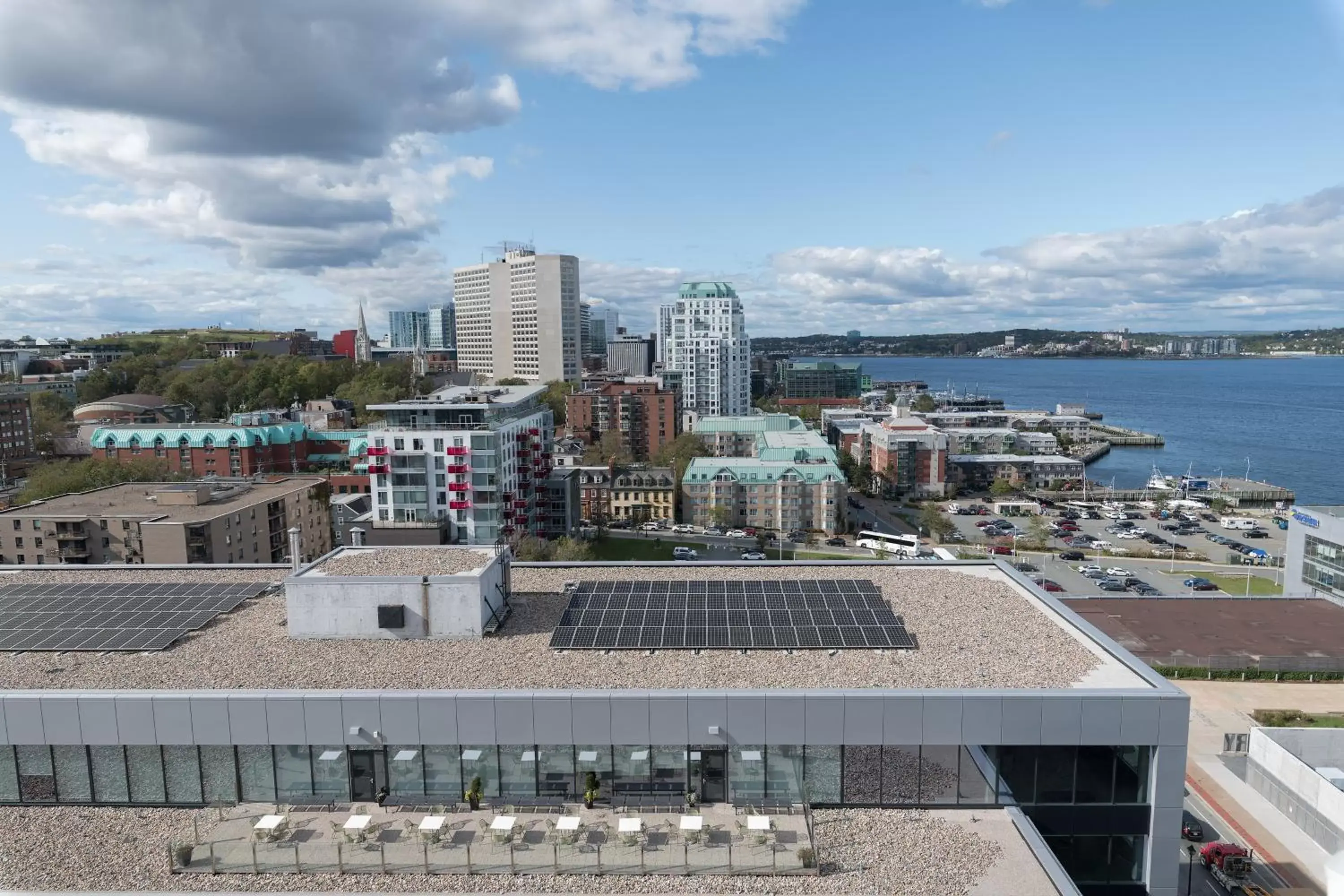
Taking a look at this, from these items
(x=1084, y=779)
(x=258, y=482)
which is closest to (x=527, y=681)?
(x=1084, y=779)

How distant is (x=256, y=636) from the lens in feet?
45.8

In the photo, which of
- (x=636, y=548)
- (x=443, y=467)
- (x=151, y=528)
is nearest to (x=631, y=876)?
(x=443, y=467)

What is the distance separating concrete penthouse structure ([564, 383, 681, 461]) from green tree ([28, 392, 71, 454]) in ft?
155

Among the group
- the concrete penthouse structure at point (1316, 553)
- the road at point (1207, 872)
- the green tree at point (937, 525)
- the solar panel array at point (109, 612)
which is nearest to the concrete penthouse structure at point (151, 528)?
the solar panel array at point (109, 612)

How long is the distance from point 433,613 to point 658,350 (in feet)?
568

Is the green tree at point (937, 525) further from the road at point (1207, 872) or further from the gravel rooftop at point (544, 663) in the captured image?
the gravel rooftop at point (544, 663)

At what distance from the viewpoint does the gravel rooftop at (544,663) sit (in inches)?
455

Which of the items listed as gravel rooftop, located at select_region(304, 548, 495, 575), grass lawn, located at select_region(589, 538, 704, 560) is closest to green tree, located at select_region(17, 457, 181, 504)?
grass lawn, located at select_region(589, 538, 704, 560)

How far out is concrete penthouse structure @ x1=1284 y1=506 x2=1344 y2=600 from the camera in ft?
A: 109

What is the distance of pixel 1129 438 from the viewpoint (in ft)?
353

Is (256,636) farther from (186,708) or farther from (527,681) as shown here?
(527,681)

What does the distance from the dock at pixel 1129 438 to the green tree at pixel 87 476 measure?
103 meters

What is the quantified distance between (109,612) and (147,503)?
90.4 ft

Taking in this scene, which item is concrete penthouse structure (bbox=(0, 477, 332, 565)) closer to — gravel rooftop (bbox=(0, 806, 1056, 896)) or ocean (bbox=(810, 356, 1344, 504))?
gravel rooftop (bbox=(0, 806, 1056, 896))
